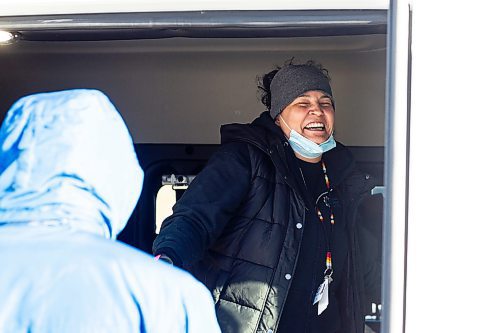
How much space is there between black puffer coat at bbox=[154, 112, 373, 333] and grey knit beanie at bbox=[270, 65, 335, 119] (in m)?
0.18

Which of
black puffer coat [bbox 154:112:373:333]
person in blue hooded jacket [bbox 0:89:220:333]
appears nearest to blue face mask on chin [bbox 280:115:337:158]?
black puffer coat [bbox 154:112:373:333]

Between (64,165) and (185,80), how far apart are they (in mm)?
2691

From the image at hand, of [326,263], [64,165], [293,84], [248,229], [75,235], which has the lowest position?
[326,263]

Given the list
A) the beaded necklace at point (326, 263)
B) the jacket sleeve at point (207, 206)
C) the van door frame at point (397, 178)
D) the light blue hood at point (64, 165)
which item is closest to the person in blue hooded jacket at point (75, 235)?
the light blue hood at point (64, 165)

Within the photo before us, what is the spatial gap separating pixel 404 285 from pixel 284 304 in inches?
34.4

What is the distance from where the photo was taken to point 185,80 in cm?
408

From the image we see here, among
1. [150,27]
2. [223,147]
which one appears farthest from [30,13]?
[223,147]

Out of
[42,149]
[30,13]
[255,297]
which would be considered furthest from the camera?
[255,297]

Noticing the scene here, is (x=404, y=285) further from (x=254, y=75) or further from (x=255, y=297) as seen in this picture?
(x=254, y=75)

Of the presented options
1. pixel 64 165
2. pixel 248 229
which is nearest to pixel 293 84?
pixel 248 229

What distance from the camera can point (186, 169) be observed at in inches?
157

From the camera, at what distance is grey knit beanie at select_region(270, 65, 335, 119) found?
3.08 metres

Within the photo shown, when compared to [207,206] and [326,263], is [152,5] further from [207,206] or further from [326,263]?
[326,263]

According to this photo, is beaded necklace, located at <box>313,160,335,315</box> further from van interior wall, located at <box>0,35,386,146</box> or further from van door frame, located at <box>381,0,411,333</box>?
van interior wall, located at <box>0,35,386,146</box>
